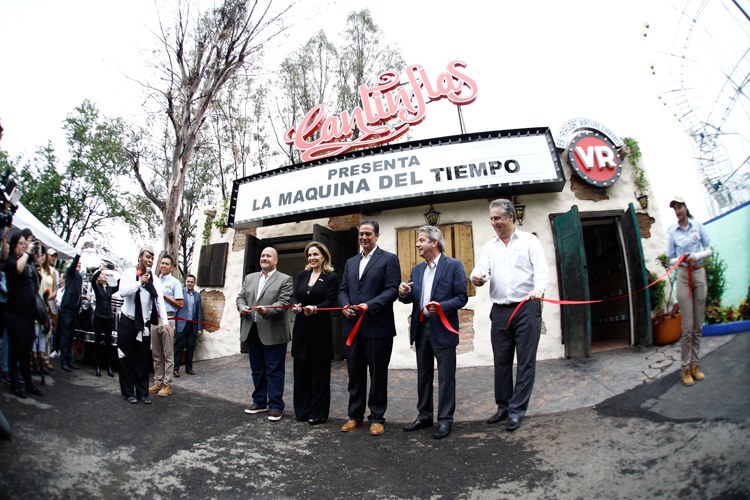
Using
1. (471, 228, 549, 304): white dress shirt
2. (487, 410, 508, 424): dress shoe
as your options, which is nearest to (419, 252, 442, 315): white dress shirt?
(471, 228, 549, 304): white dress shirt

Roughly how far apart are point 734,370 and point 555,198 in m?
5.81

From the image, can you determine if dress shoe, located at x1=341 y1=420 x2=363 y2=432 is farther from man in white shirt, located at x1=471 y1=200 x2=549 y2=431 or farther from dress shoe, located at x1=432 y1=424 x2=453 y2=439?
man in white shirt, located at x1=471 y1=200 x2=549 y2=431

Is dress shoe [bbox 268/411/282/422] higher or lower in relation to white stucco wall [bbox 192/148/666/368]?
lower

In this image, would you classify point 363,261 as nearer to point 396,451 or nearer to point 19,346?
point 396,451

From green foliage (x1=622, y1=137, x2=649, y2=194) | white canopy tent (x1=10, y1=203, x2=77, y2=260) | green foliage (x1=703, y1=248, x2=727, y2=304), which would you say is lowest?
green foliage (x1=703, y1=248, x2=727, y2=304)

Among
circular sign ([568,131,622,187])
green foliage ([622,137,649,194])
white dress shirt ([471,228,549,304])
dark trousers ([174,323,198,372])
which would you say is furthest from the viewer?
dark trousers ([174,323,198,372])

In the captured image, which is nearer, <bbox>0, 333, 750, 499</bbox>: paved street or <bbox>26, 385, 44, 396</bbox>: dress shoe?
<bbox>0, 333, 750, 499</bbox>: paved street

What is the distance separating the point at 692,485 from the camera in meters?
0.92

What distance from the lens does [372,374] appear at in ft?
10.8

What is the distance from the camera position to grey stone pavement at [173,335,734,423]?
1458 mm

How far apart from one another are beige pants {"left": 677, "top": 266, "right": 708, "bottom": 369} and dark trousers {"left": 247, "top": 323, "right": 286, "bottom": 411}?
11.3 feet

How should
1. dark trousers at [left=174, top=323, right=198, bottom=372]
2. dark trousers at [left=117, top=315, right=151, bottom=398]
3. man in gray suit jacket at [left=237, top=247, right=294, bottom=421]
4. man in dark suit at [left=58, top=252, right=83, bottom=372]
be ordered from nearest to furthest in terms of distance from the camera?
1. man in dark suit at [left=58, top=252, right=83, bottom=372]
2. dark trousers at [left=117, top=315, right=151, bottom=398]
3. man in gray suit jacket at [left=237, top=247, right=294, bottom=421]
4. dark trousers at [left=174, top=323, right=198, bottom=372]

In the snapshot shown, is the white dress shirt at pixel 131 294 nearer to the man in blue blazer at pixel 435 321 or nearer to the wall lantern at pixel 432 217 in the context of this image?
the man in blue blazer at pixel 435 321

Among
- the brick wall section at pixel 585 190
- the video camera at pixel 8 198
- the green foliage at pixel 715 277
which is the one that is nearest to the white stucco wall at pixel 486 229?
the brick wall section at pixel 585 190
